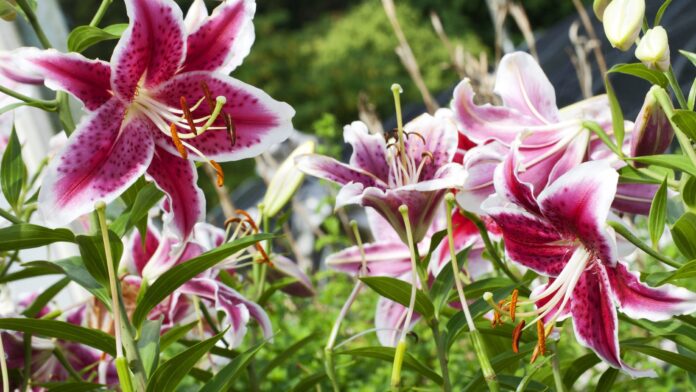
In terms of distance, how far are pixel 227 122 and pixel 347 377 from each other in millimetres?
728

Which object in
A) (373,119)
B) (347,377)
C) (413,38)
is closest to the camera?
(347,377)

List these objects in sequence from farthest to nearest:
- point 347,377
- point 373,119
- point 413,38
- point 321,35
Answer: point 321,35 < point 413,38 < point 373,119 < point 347,377

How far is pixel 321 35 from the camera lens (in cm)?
816

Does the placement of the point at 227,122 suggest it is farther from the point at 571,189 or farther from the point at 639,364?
the point at 639,364

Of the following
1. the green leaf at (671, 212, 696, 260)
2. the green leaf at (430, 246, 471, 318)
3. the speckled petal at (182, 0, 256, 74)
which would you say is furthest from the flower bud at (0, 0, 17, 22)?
the green leaf at (671, 212, 696, 260)

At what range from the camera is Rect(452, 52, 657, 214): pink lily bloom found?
0.68 m

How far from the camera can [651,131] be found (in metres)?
0.64

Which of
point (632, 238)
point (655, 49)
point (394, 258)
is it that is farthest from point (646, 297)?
point (394, 258)

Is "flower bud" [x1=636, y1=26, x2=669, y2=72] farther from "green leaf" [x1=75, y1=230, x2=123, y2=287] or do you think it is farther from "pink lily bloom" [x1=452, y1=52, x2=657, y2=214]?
"green leaf" [x1=75, y1=230, x2=123, y2=287]

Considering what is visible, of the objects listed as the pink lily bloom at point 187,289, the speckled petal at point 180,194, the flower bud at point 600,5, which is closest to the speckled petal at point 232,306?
the pink lily bloom at point 187,289

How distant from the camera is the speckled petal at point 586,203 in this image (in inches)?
22.7

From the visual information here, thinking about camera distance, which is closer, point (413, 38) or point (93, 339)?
point (93, 339)

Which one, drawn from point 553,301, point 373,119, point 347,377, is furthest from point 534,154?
point 373,119

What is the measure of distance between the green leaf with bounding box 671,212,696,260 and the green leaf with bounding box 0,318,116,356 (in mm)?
343
